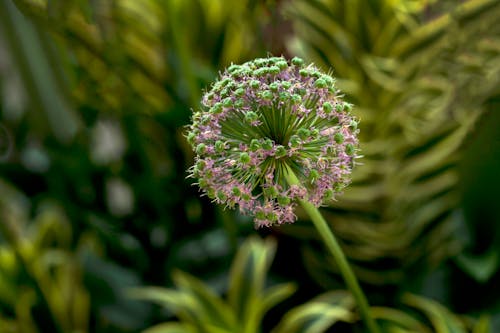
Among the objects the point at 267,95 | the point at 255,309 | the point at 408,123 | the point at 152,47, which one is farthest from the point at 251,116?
the point at 152,47

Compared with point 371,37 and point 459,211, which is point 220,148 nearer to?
point 459,211

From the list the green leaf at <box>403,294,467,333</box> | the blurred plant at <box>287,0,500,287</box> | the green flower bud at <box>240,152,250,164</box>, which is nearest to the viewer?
the green flower bud at <box>240,152,250,164</box>

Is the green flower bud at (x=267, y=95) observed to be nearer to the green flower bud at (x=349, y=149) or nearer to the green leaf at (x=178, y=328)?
the green flower bud at (x=349, y=149)

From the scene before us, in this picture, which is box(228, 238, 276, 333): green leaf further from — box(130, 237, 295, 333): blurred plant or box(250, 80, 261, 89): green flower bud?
box(250, 80, 261, 89): green flower bud

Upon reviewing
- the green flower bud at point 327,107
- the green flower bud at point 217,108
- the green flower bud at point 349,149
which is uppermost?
the green flower bud at point 327,107

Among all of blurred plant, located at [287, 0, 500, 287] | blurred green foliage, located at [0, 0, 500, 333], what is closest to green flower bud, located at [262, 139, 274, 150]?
blurred green foliage, located at [0, 0, 500, 333]

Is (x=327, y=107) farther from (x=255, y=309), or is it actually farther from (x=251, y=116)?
(x=255, y=309)

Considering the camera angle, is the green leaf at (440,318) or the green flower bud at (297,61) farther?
the green leaf at (440,318)

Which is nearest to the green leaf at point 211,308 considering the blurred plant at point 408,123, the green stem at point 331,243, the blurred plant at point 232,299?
the blurred plant at point 232,299
